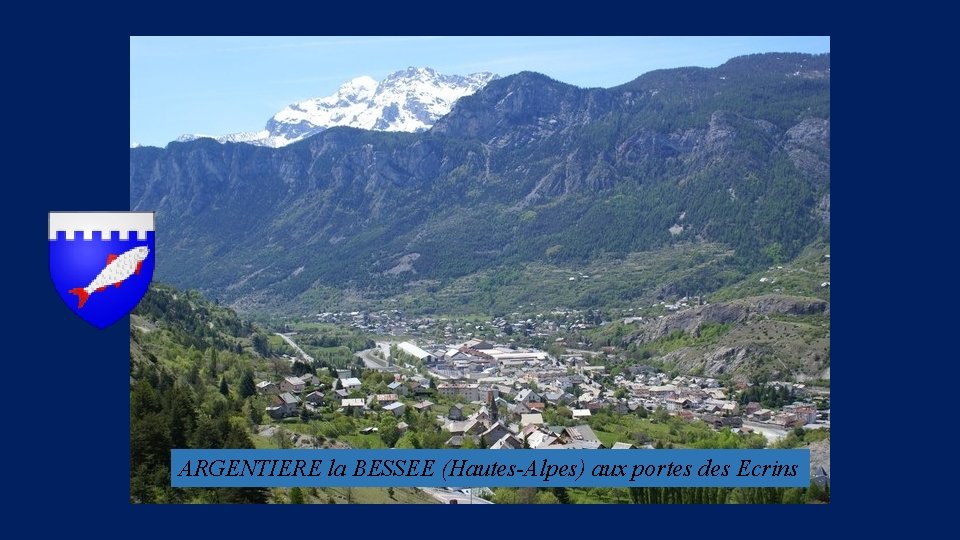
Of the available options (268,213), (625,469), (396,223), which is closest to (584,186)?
(396,223)

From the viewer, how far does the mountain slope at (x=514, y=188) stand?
33.4 m

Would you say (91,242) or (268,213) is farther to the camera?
(268,213)

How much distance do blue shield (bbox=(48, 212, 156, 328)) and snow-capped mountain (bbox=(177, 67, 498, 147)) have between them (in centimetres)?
1603

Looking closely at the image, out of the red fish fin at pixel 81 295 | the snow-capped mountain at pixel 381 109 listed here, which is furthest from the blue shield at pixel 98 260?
the snow-capped mountain at pixel 381 109

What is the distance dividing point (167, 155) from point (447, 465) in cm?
1953

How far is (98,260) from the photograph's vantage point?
A: 1473cm

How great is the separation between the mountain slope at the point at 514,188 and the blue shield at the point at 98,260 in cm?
1417

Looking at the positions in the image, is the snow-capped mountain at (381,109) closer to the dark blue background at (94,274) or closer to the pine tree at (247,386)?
the pine tree at (247,386)

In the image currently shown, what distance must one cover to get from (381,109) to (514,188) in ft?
25.9

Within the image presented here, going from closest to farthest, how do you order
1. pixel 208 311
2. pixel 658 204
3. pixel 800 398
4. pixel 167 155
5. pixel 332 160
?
1. pixel 800 398
2. pixel 208 311
3. pixel 167 155
4. pixel 658 204
5. pixel 332 160

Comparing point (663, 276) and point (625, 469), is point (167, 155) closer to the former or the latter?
point (663, 276)

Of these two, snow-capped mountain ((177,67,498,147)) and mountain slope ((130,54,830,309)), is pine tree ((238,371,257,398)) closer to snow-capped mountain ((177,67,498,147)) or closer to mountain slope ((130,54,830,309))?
mountain slope ((130,54,830,309))

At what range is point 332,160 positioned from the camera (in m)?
47.1

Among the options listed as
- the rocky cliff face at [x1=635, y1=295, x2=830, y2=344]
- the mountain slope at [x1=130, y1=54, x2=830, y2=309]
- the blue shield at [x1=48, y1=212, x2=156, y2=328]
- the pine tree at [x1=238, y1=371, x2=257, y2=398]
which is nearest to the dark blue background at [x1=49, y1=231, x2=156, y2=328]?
the blue shield at [x1=48, y1=212, x2=156, y2=328]
